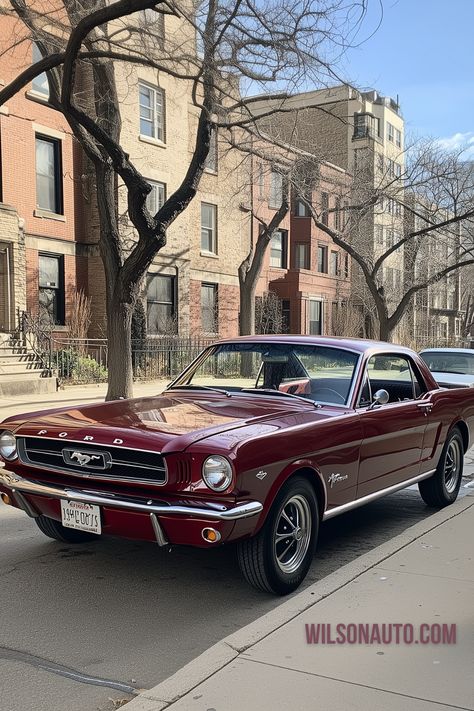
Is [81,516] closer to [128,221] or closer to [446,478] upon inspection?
[446,478]

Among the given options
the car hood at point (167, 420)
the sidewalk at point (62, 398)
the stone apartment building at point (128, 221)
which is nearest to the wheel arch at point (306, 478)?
the car hood at point (167, 420)

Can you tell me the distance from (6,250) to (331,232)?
33.5 feet

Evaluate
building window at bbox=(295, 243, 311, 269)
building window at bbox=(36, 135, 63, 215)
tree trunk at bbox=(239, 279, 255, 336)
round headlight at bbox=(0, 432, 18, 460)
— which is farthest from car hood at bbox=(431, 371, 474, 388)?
building window at bbox=(295, 243, 311, 269)

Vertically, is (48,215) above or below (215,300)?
above

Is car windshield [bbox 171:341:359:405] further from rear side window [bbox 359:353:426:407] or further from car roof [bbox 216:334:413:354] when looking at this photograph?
rear side window [bbox 359:353:426:407]

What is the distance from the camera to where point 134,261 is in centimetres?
1298

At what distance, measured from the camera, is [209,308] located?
27906 millimetres

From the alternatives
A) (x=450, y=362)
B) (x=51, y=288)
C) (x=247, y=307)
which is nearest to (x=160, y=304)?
(x=247, y=307)

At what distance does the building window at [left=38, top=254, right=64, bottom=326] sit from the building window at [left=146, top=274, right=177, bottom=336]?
130 inches

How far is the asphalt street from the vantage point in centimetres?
331

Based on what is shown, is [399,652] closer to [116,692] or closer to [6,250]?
[116,692]

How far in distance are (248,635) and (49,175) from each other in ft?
65.4

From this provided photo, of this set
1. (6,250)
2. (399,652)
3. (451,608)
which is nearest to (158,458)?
(399,652)

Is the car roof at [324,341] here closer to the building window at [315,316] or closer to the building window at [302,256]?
the building window at [315,316]
